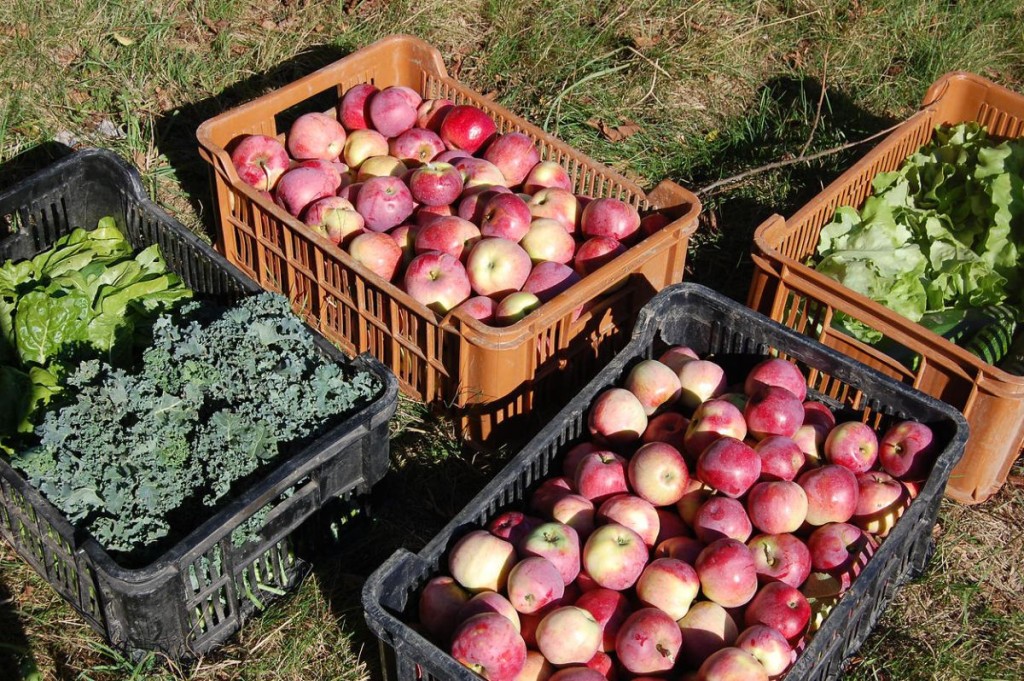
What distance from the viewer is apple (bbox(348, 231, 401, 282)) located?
3.54 metres

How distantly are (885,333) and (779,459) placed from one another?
0.66 m

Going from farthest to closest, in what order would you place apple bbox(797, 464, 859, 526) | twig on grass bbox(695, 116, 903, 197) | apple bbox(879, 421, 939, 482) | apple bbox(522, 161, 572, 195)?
1. twig on grass bbox(695, 116, 903, 197)
2. apple bbox(522, 161, 572, 195)
3. apple bbox(879, 421, 939, 482)
4. apple bbox(797, 464, 859, 526)

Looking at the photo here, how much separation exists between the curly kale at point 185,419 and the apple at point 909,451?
142 centimetres

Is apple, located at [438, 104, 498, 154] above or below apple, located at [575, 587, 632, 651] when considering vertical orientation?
above

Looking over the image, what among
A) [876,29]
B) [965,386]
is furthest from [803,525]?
[876,29]

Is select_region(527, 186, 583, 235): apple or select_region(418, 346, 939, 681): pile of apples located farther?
select_region(527, 186, 583, 235): apple

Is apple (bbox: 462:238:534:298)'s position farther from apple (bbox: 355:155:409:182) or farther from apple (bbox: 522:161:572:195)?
apple (bbox: 355:155:409:182)

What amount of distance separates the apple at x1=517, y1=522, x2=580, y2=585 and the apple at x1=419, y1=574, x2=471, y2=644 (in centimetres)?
20

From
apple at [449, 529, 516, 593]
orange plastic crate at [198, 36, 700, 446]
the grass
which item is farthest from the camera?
the grass

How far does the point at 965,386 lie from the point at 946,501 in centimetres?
51

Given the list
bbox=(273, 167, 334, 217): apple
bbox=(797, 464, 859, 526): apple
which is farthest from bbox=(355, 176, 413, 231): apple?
bbox=(797, 464, 859, 526): apple

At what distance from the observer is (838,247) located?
12.9 feet

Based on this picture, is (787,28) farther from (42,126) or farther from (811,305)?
(42,126)

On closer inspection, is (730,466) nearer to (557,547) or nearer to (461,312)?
(557,547)
